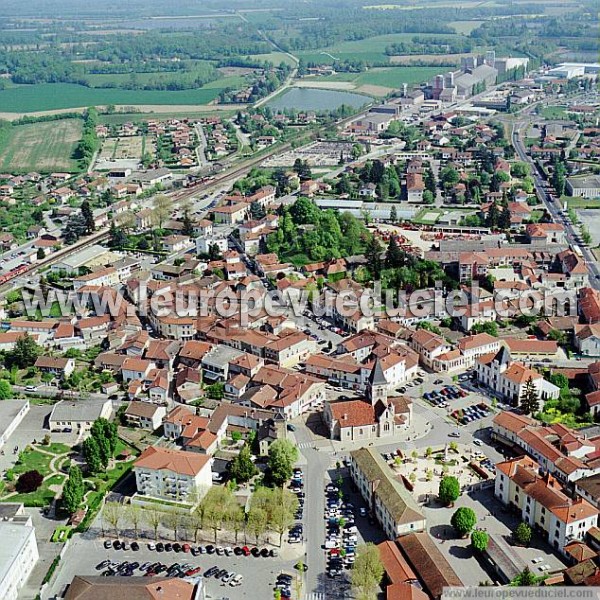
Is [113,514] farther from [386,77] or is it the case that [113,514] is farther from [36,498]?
[386,77]

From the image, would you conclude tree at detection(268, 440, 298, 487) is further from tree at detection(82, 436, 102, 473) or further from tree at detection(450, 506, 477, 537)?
tree at detection(82, 436, 102, 473)

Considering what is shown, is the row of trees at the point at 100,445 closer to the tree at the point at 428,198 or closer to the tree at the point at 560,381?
the tree at the point at 560,381

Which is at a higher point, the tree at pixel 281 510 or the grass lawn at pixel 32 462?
the tree at pixel 281 510

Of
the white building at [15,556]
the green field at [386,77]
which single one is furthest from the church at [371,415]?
the green field at [386,77]

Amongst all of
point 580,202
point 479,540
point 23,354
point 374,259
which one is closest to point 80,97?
point 580,202

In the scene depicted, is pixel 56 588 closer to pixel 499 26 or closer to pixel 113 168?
pixel 113 168

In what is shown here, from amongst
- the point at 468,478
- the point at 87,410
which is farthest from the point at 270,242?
the point at 468,478
